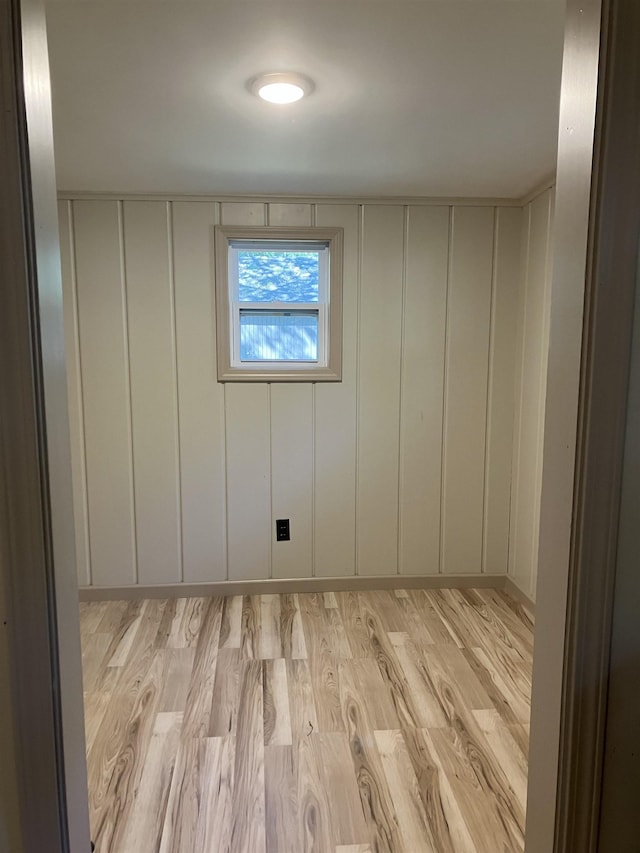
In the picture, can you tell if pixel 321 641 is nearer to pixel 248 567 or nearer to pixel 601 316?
pixel 248 567

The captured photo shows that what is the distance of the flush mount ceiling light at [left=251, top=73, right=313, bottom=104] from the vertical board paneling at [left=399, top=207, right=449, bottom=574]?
1.32 metres

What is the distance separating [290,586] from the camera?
3102 mm

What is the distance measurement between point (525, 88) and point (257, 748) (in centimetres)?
237

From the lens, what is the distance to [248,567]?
307cm

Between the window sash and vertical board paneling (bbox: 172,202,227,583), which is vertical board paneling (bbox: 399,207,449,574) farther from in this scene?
vertical board paneling (bbox: 172,202,227,583)

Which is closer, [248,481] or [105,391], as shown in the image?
[105,391]

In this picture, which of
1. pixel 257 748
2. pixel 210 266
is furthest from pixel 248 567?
pixel 210 266

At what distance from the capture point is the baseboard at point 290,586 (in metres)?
3.03

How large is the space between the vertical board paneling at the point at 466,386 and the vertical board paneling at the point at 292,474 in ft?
2.62

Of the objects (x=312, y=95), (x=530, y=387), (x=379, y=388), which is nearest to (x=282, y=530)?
(x=379, y=388)

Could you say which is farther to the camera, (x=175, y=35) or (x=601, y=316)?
(x=175, y=35)

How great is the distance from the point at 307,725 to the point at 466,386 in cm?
193

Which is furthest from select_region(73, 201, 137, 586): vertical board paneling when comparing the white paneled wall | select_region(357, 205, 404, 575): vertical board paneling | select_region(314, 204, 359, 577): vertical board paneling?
select_region(357, 205, 404, 575): vertical board paneling

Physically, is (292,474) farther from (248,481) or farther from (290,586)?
(290,586)
